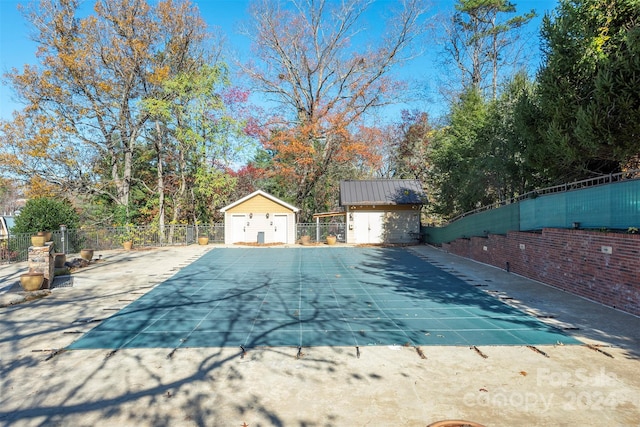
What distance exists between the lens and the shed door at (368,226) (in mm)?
22844

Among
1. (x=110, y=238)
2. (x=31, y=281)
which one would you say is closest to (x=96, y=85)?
(x=110, y=238)

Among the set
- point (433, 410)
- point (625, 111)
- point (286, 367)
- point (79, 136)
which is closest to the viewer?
point (433, 410)

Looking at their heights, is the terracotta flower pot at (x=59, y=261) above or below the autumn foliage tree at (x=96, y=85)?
below

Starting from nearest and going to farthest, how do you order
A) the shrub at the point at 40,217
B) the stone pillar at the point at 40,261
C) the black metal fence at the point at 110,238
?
the stone pillar at the point at 40,261
the black metal fence at the point at 110,238
the shrub at the point at 40,217

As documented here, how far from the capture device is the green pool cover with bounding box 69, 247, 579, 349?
19.3 feet

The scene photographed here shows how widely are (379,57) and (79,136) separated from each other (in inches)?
809

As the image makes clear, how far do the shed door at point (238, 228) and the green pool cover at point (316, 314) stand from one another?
10.6 meters

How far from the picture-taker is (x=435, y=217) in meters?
31.8

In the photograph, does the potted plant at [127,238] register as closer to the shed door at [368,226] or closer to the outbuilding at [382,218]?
the outbuilding at [382,218]

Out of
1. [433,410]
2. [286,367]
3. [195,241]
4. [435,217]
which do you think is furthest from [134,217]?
[433,410]

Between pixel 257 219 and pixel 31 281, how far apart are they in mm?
14543

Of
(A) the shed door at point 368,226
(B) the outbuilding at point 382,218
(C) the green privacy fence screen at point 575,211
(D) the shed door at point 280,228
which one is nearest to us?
(C) the green privacy fence screen at point 575,211

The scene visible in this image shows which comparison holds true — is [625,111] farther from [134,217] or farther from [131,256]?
[134,217]

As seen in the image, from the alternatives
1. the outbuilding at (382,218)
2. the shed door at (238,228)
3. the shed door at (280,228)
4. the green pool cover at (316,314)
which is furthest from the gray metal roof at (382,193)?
the green pool cover at (316,314)
